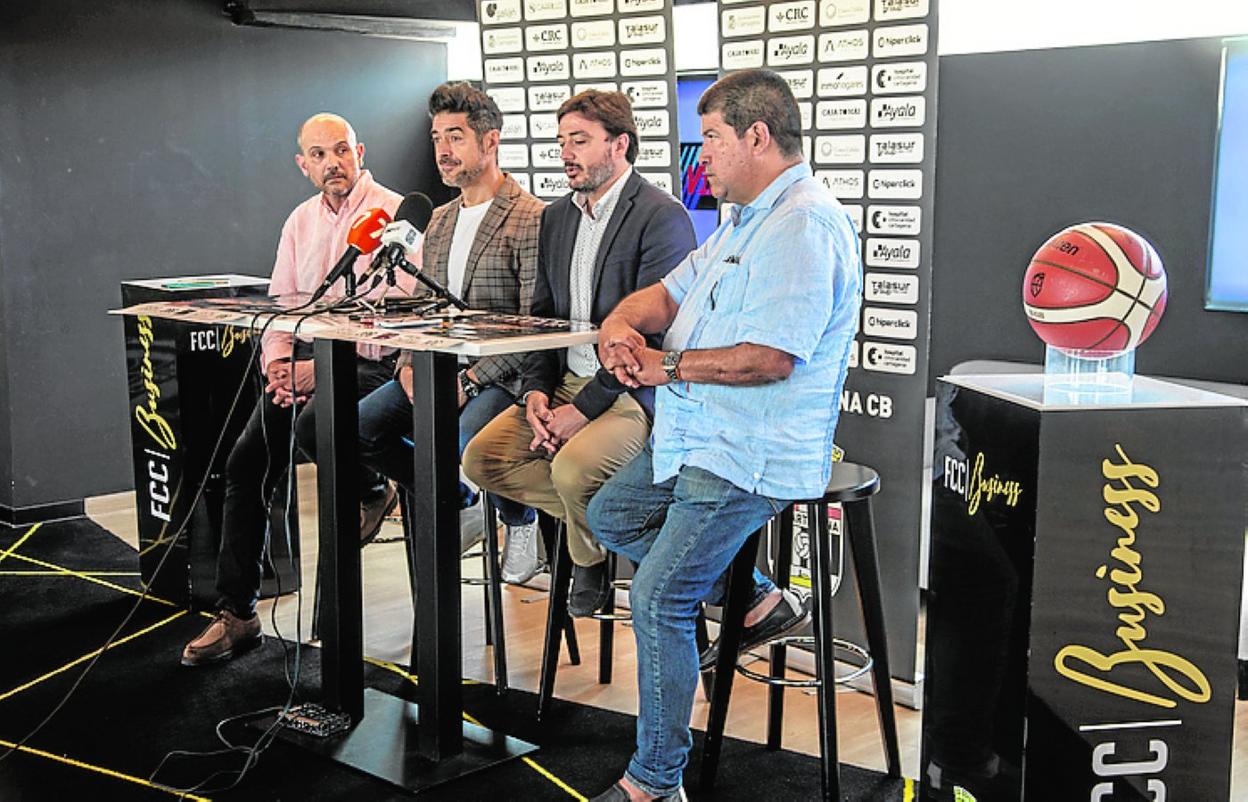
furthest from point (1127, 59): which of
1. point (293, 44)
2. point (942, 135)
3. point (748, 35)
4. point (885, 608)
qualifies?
point (293, 44)

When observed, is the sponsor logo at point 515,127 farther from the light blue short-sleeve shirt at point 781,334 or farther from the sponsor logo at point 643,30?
the light blue short-sleeve shirt at point 781,334

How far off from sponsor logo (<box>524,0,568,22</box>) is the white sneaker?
1.61 m

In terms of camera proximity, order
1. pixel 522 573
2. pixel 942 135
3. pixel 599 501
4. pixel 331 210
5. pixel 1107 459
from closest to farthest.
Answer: pixel 1107 459, pixel 599 501, pixel 522 573, pixel 331 210, pixel 942 135

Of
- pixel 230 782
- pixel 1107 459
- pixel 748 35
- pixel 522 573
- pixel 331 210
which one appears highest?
pixel 748 35

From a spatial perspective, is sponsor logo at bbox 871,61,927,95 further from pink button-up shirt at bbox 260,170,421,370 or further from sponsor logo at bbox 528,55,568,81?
pink button-up shirt at bbox 260,170,421,370

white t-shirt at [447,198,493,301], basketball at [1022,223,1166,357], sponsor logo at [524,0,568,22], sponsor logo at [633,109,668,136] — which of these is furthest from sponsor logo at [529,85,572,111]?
basketball at [1022,223,1166,357]

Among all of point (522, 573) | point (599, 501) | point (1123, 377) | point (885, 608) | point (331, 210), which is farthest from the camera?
point (331, 210)

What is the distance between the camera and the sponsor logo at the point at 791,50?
361 centimetres

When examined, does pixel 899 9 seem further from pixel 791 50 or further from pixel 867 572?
pixel 867 572

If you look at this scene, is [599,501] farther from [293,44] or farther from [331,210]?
[293,44]

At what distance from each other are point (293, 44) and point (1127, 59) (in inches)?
134

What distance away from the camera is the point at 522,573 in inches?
155

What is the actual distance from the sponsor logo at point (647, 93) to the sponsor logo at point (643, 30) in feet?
0.39

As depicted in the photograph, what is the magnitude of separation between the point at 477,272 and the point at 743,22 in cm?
98
